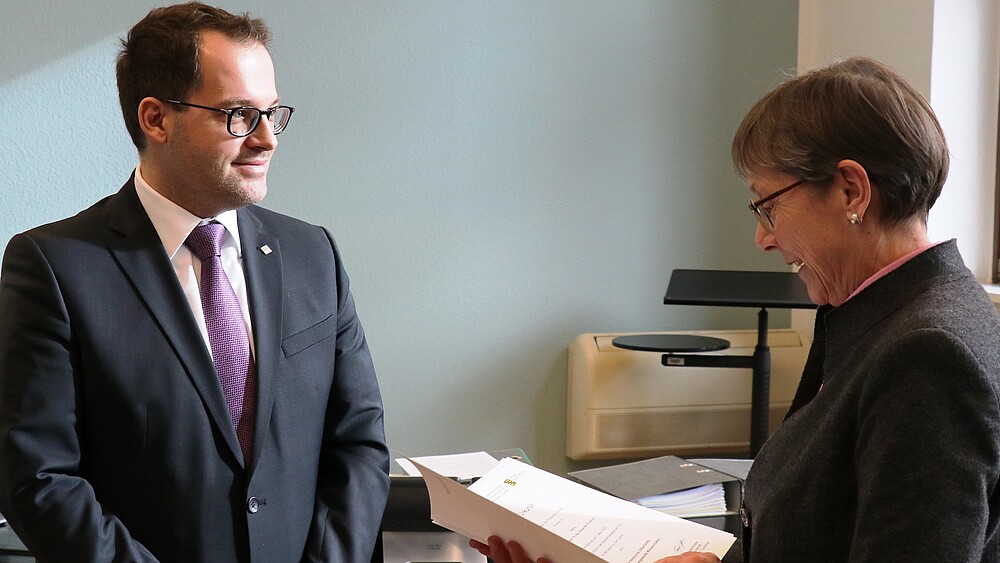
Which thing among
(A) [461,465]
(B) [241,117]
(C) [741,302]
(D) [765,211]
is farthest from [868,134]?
(C) [741,302]

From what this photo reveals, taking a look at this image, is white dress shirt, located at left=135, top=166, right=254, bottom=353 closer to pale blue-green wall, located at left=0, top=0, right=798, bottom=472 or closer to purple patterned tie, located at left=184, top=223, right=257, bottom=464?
purple patterned tie, located at left=184, top=223, right=257, bottom=464

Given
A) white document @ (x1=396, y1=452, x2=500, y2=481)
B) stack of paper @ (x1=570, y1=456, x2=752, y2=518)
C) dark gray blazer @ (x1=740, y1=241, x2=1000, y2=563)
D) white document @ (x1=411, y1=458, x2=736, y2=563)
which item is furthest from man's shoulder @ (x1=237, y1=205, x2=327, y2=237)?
dark gray blazer @ (x1=740, y1=241, x2=1000, y2=563)

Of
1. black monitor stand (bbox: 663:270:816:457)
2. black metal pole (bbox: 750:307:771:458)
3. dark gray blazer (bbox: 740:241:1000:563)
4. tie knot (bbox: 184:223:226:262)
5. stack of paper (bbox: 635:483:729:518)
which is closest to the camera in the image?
dark gray blazer (bbox: 740:241:1000:563)

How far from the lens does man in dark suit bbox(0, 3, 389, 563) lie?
4.69ft

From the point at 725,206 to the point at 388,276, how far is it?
1.21 metres

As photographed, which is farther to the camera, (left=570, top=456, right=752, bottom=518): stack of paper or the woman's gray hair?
(left=570, top=456, right=752, bottom=518): stack of paper

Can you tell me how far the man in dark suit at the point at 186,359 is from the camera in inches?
56.3

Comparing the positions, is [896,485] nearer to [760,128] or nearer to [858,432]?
[858,432]

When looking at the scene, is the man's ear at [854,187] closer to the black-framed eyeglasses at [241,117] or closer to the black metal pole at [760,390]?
the black-framed eyeglasses at [241,117]

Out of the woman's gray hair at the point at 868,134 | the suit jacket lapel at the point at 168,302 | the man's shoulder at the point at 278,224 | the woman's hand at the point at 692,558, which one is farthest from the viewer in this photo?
the man's shoulder at the point at 278,224

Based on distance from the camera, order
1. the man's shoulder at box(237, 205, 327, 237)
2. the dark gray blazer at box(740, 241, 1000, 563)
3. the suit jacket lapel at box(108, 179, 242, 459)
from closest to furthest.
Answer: the dark gray blazer at box(740, 241, 1000, 563), the suit jacket lapel at box(108, 179, 242, 459), the man's shoulder at box(237, 205, 327, 237)

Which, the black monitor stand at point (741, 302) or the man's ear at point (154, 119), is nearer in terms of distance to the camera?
the man's ear at point (154, 119)

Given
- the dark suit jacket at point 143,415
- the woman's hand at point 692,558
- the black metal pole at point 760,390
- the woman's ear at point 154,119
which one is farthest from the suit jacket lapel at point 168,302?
the black metal pole at point 760,390

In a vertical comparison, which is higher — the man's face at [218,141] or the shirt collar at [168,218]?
the man's face at [218,141]
